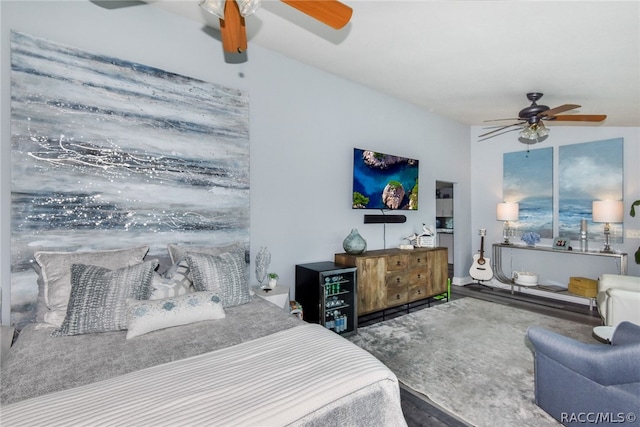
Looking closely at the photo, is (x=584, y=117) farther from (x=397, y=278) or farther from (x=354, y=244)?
(x=354, y=244)

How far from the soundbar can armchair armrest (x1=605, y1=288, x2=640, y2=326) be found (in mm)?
2363

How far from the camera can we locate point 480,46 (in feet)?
9.21

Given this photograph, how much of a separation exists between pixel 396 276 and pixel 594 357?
2.29 meters

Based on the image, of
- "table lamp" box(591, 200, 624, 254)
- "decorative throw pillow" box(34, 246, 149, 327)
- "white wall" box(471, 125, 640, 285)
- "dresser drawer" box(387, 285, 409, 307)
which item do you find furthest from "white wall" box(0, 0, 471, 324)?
"table lamp" box(591, 200, 624, 254)

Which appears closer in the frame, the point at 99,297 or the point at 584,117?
the point at 99,297

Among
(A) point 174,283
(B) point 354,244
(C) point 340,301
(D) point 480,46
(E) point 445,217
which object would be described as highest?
(D) point 480,46

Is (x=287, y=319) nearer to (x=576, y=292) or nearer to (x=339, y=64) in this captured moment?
(x=339, y=64)

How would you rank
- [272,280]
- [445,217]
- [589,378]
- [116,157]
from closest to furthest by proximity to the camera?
[589,378] → [116,157] → [272,280] → [445,217]

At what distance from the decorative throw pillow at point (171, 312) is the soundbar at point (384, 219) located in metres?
2.59

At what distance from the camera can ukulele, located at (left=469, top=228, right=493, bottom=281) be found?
5309mm

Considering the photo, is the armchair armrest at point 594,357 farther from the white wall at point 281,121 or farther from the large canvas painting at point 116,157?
the large canvas painting at point 116,157

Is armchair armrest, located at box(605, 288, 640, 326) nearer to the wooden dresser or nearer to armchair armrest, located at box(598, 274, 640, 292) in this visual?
armchair armrest, located at box(598, 274, 640, 292)

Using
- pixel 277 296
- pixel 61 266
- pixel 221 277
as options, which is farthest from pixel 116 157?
pixel 277 296

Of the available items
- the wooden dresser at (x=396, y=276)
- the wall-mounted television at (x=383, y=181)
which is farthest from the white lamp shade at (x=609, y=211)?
the wall-mounted television at (x=383, y=181)
